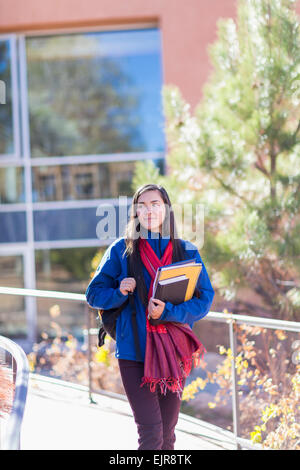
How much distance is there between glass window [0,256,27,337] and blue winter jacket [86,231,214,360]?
6569 mm

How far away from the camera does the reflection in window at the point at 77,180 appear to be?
930 cm

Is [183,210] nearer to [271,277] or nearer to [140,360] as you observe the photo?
[271,277]

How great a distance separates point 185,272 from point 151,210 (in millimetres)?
330

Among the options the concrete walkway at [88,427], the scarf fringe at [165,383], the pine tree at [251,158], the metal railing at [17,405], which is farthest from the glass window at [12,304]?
the scarf fringe at [165,383]

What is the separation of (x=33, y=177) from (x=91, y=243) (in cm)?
143

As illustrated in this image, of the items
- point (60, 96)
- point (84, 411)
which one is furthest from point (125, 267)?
point (60, 96)

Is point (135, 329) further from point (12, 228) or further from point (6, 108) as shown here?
point (6, 108)

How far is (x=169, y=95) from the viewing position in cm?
564

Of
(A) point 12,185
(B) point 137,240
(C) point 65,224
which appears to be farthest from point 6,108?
(B) point 137,240

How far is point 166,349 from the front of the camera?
2.57 metres

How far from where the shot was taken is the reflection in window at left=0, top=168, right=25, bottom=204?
9.32 m

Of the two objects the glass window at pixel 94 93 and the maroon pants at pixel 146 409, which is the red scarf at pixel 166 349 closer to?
→ the maroon pants at pixel 146 409

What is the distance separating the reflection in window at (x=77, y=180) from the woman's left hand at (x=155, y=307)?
6837 mm

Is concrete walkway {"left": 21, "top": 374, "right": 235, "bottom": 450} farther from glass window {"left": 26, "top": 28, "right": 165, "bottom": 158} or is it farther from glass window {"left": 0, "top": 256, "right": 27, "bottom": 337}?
glass window {"left": 26, "top": 28, "right": 165, "bottom": 158}
